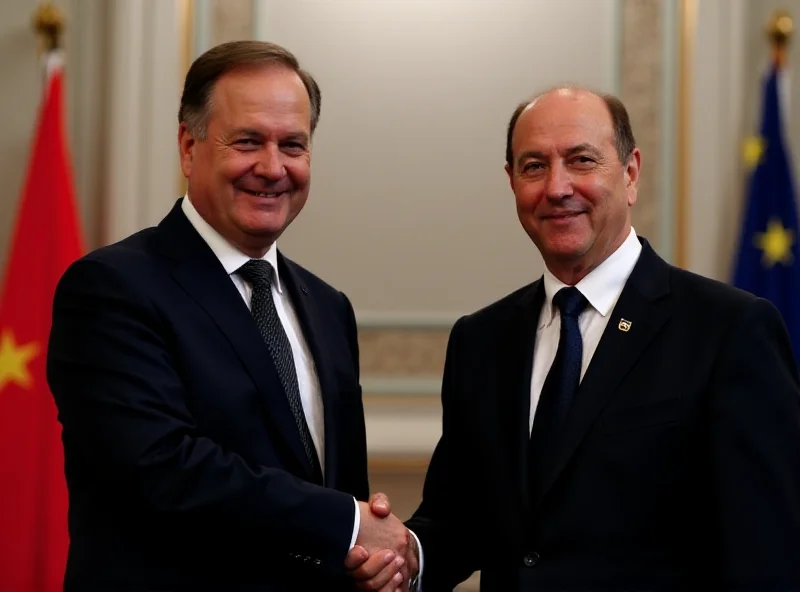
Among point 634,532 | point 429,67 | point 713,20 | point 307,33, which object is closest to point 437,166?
point 429,67

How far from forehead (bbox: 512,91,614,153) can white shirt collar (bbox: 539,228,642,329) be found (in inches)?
8.7

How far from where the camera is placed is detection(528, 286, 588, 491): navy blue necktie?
2.05 metres

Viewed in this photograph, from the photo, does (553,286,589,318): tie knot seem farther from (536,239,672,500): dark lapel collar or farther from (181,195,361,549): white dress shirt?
(181,195,361,549): white dress shirt

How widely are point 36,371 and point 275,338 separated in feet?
5.50

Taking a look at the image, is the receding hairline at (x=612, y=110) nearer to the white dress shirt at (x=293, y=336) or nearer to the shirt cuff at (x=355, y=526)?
the white dress shirt at (x=293, y=336)

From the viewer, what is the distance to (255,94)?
7.27 feet

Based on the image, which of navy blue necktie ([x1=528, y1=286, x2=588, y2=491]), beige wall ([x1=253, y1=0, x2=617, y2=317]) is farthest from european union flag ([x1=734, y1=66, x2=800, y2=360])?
navy blue necktie ([x1=528, y1=286, x2=588, y2=491])

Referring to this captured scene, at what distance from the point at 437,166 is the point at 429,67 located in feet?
1.21

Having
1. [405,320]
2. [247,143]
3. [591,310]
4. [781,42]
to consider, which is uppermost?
[781,42]

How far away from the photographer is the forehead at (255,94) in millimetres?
2213

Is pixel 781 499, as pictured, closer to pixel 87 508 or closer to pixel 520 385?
pixel 520 385

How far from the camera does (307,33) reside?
3.99 meters

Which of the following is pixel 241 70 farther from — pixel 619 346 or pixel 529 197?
pixel 619 346

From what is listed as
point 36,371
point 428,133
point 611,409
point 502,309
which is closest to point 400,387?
point 428,133
